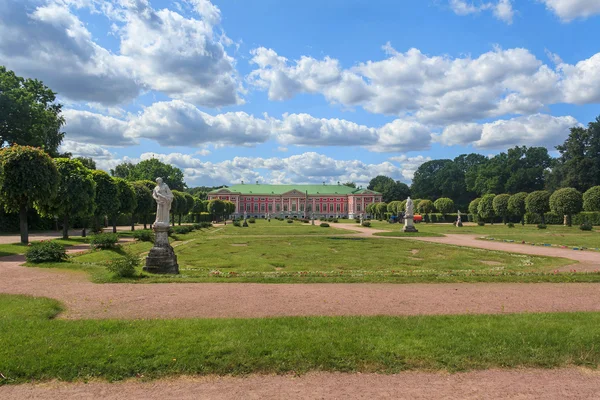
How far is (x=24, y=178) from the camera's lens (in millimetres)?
20719

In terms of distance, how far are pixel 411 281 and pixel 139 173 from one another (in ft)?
256

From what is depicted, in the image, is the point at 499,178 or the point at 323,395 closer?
the point at 323,395

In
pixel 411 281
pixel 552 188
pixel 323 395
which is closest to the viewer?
pixel 323 395

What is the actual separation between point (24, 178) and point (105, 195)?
9382 millimetres

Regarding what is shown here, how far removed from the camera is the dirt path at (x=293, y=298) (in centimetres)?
739

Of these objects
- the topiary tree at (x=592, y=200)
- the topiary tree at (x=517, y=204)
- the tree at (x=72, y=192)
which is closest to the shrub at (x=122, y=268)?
the tree at (x=72, y=192)

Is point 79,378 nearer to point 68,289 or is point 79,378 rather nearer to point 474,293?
point 68,289

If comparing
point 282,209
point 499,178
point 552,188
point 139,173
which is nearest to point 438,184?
point 499,178

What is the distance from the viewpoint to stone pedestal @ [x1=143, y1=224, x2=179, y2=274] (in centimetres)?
1201

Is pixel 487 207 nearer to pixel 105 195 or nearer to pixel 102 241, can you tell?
pixel 105 195

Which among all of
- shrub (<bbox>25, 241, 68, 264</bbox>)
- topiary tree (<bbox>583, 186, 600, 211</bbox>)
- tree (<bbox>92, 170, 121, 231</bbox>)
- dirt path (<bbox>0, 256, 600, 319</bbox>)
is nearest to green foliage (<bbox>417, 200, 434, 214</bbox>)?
topiary tree (<bbox>583, 186, 600, 211</bbox>)

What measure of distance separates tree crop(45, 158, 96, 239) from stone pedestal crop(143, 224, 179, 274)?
15.7m

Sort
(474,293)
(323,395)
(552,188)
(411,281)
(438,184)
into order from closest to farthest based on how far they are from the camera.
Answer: (323,395) → (474,293) → (411,281) → (552,188) → (438,184)

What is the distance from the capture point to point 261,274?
12000 mm
